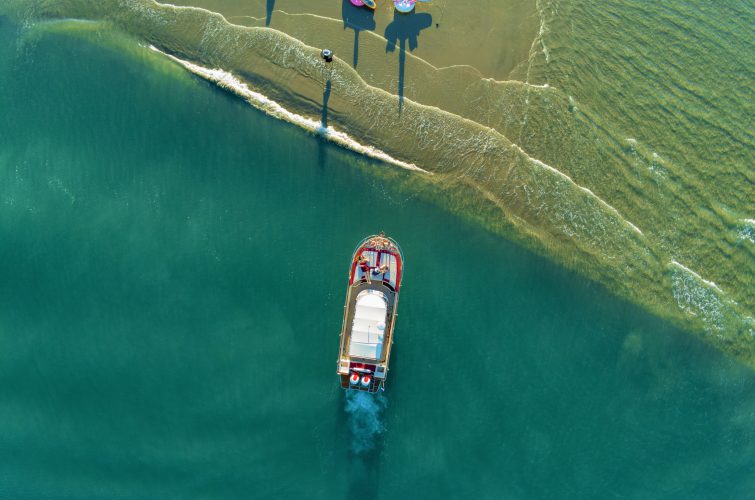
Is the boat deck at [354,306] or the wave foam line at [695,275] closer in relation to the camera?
the boat deck at [354,306]

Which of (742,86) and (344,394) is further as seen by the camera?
(742,86)

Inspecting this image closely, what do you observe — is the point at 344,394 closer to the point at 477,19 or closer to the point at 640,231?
the point at 640,231

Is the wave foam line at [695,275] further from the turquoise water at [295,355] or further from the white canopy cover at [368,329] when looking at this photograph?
the white canopy cover at [368,329]

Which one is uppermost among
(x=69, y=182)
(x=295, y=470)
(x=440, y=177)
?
(x=440, y=177)

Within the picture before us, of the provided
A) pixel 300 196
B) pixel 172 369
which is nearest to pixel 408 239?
pixel 300 196

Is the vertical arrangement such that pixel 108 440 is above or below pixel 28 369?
below

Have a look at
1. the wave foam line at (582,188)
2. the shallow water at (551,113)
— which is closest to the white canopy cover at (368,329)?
the shallow water at (551,113)

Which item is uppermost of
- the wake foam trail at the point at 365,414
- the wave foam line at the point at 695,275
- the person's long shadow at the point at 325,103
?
the person's long shadow at the point at 325,103
